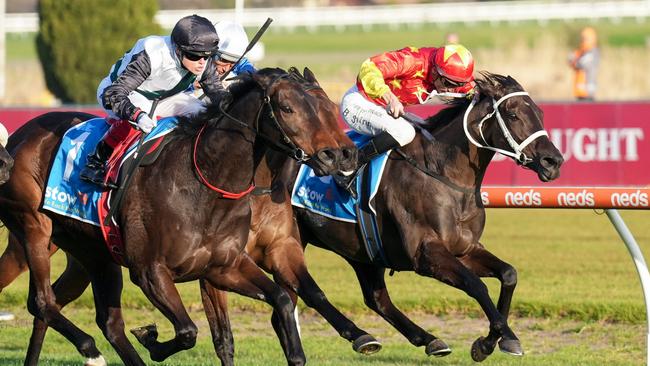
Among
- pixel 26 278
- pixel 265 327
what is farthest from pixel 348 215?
pixel 26 278

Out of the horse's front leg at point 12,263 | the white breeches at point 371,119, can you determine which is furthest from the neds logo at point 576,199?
the horse's front leg at point 12,263

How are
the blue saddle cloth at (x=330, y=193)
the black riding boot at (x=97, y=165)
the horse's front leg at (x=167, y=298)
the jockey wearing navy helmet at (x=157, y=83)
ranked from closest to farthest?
the horse's front leg at (x=167, y=298) < the jockey wearing navy helmet at (x=157, y=83) < the black riding boot at (x=97, y=165) < the blue saddle cloth at (x=330, y=193)

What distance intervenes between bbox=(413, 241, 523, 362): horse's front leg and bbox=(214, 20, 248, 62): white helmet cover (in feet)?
4.52

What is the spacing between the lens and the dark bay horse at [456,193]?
6.25m

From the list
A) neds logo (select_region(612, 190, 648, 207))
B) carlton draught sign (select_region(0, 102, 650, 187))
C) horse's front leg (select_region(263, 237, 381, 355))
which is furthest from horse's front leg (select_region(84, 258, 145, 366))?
carlton draught sign (select_region(0, 102, 650, 187))

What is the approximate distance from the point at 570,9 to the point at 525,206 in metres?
36.4

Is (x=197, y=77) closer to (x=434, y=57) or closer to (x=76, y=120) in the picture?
(x=76, y=120)

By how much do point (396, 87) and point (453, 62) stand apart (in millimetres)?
392

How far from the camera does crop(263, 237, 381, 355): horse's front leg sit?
5852mm

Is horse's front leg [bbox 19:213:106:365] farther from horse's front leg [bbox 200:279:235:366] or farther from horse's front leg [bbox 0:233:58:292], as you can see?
horse's front leg [bbox 200:279:235:366]

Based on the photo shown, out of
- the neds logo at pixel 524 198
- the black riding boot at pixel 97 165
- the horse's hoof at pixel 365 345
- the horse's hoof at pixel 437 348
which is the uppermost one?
the black riding boot at pixel 97 165

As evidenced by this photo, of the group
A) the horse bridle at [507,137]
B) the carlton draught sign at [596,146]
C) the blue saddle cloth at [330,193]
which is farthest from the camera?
the carlton draught sign at [596,146]

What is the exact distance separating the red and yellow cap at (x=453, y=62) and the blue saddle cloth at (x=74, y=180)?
5.84ft

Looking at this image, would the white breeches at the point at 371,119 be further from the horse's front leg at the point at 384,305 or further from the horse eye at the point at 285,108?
the horse eye at the point at 285,108
